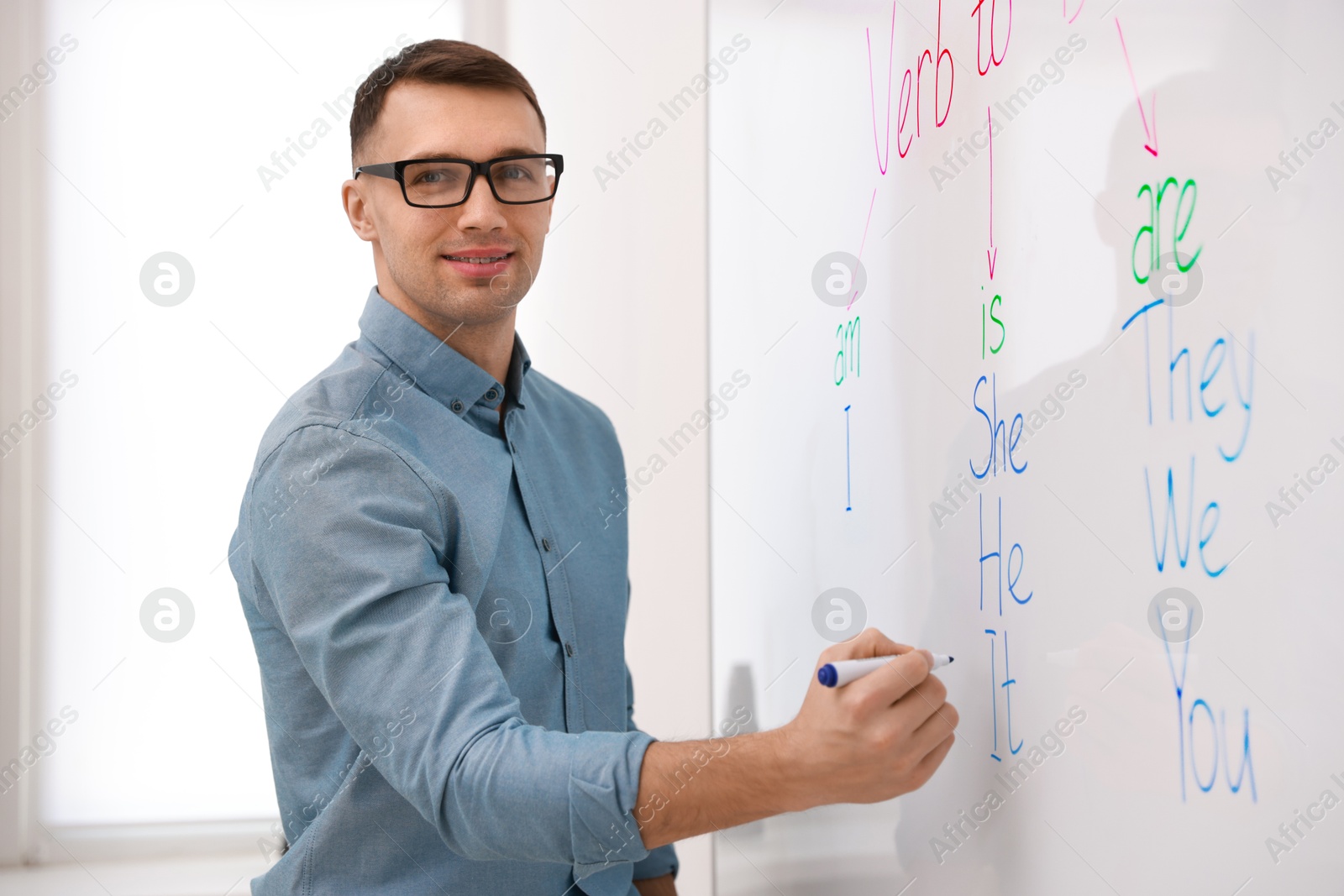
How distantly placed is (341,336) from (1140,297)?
63.5 inches

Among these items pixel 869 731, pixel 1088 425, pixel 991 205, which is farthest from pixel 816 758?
pixel 991 205

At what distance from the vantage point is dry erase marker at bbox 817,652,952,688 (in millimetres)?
553

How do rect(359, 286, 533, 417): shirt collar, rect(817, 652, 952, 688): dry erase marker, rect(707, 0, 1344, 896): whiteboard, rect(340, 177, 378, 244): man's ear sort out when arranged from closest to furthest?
1. rect(707, 0, 1344, 896): whiteboard
2. rect(817, 652, 952, 688): dry erase marker
3. rect(359, 286, 533, 417): shirt collar
4. rect(340, 177, 378, 244): man's ear

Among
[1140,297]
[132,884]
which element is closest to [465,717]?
[1140,297]

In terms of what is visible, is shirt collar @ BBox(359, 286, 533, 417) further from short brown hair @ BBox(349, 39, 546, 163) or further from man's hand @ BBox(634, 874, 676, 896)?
man's hand @ BBox(634, 874, 676, 896)

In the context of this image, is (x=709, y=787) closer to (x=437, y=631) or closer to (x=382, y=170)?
(x=437, y=631)

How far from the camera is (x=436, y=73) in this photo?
3.07ft

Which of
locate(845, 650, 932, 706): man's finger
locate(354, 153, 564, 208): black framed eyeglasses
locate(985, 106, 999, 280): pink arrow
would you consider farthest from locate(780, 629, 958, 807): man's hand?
locate(354, 153, 564, 208): black framed eyeglasses

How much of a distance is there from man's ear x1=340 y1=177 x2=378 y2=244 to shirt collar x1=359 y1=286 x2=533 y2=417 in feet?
0.33

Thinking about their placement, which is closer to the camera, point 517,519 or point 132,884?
point 517,519

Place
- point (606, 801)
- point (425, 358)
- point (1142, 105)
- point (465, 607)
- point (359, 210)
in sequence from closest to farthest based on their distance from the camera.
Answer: point (1142, 105), point (606, 801), point (465, 607), point (425, 358), point (359, 210)

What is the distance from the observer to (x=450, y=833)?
2.09 feet

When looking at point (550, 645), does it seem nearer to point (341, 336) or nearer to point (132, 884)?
point (341, 336)

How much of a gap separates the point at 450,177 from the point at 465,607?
1.50ft
